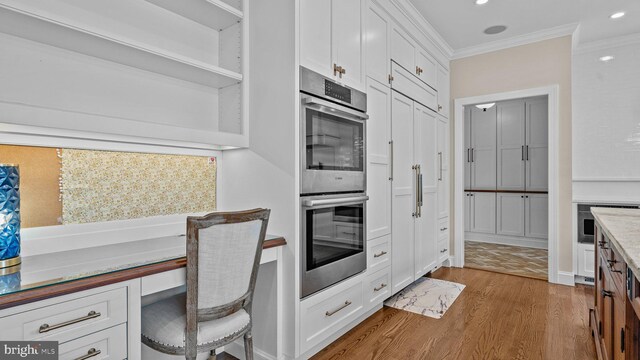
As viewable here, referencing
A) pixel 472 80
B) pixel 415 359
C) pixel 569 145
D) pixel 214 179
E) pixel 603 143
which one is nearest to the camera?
pixel 415 359

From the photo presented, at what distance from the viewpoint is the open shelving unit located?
1.43 metres

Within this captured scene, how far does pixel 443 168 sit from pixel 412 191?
1060 mm

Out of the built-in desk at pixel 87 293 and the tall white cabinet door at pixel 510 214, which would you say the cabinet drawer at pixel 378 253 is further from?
the tall white cabinet door at pixel 510 214

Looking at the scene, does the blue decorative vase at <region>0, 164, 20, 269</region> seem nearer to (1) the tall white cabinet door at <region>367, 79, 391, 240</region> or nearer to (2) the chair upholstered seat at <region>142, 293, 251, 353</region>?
(2) the chair upholstered seat at <region>142, 293, 251, 353</region>

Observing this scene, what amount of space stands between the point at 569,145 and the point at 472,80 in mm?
1339

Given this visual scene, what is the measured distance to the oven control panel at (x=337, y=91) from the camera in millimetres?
2184

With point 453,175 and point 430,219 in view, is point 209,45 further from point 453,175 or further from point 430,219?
point 453,175

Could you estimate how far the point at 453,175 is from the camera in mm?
4398

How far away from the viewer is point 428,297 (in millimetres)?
3252

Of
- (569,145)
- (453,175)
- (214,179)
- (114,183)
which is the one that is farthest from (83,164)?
(569,145)

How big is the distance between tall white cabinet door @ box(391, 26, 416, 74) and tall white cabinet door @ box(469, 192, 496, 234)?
11.6 ft

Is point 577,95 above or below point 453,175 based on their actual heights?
above

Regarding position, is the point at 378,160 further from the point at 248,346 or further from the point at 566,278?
the point at 566,278

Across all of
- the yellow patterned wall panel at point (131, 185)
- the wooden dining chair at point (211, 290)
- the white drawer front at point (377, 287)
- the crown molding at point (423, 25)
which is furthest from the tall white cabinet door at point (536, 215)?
the wooden dining chair at point (211, 290)
